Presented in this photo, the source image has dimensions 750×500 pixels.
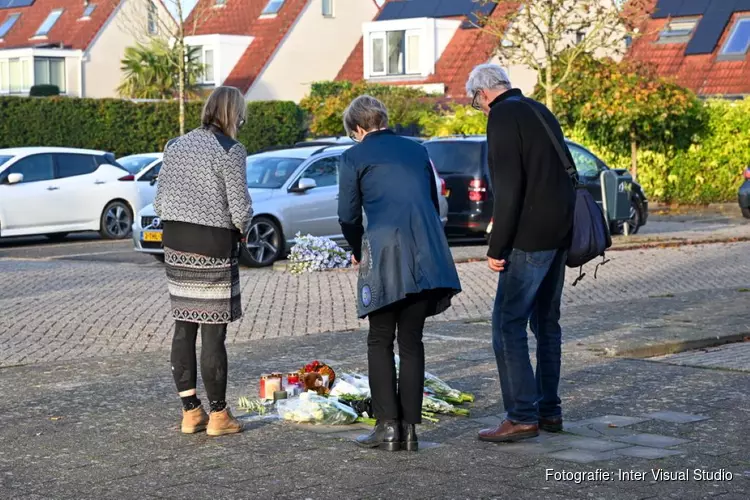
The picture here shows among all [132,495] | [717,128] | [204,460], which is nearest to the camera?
[132,495]

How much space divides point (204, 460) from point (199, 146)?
1633 millimetres

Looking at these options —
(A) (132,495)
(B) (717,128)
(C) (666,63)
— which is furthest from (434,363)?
(C) (666,63)

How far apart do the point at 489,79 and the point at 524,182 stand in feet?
1.91

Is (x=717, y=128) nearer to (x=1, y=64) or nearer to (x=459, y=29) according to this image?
(x=459, y=29)

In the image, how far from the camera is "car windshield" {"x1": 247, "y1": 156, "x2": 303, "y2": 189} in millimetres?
18141

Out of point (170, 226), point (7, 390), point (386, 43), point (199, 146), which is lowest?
point (7, 390)

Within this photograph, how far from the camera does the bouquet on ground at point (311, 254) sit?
16.1 metres

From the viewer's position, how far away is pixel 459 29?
50.3m

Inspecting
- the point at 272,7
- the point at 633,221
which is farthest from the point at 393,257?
the point at 272,7

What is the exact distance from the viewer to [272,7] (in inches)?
2208

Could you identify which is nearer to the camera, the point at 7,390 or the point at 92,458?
the point at 92,458

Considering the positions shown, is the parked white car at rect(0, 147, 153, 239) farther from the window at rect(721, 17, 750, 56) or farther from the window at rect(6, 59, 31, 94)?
the window at rect(6, 59, 31, 94)

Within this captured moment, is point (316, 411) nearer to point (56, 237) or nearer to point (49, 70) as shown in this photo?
point (56, 237)

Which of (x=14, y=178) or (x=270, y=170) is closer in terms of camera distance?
(x=270, y=170)
